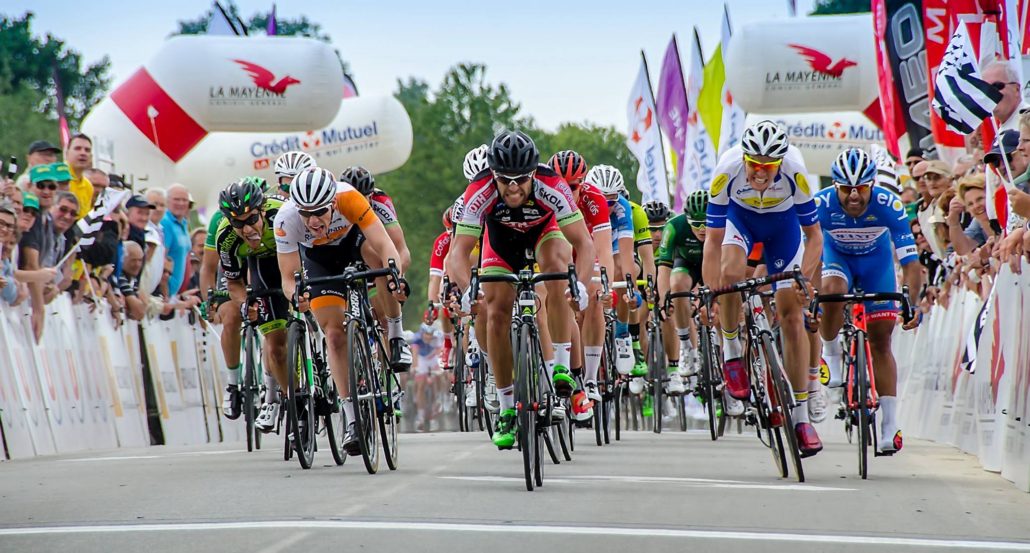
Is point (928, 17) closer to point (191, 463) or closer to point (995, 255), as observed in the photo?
point (995, 255)

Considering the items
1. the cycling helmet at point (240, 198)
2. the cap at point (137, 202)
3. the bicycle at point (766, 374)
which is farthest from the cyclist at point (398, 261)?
the cap at point (137, 202)

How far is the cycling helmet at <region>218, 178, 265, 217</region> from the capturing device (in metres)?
11.9

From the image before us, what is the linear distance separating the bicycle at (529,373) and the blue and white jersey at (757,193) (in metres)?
2.02

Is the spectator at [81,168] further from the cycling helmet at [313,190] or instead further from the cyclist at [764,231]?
the cyclist at [764,231]

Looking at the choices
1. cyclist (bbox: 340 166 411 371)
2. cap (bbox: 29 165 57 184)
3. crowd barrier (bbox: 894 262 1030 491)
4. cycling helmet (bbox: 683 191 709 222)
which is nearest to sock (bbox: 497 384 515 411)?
cyclist (bbox: 340 166 411 371)

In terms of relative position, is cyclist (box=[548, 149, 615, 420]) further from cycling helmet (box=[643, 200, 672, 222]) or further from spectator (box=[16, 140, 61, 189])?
cycling helmet (box=[643, 200, 672, 222])

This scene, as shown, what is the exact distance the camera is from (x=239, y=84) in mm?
25844

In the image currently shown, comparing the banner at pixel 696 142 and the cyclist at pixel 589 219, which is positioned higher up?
the banner at pixel 696 142

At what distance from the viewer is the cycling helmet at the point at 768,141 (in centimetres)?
1074

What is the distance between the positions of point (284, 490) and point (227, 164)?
20.1m

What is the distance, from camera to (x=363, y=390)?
10.6m

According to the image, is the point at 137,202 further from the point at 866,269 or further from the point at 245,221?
the point at 866,269

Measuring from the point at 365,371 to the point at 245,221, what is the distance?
1.99m

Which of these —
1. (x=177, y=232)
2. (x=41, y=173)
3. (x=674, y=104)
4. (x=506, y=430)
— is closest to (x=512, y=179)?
(x=506, y=430)
